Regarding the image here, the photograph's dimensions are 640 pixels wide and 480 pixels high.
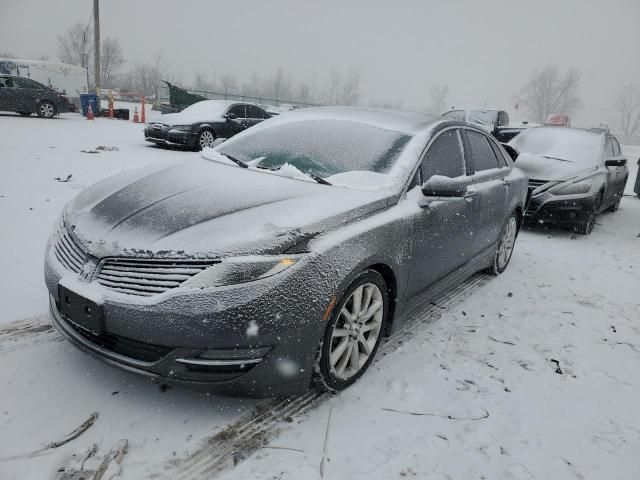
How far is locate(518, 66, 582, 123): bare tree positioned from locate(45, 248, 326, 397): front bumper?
108m

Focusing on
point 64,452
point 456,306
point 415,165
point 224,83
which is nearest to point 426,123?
point 415,165

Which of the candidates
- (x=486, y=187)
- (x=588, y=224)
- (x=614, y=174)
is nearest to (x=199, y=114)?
(x=588, y=224)

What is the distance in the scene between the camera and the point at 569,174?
6.90m

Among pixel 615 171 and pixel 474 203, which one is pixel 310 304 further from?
pixel 615 171

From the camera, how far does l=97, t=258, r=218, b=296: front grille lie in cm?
200

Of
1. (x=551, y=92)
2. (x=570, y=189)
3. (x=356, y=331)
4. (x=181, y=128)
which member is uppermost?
(x=551, y=92)

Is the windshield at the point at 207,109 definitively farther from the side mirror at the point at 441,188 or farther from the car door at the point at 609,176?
the side mirror at the point at 441,188

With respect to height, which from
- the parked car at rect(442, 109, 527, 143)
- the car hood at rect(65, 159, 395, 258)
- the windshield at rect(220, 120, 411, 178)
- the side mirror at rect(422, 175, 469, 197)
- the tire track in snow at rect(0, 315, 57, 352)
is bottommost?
the tire track in snow at rect(0, 315, 57, 352)

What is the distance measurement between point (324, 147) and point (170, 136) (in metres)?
9.01

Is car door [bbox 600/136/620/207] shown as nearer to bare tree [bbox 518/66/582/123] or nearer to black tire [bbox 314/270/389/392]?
black tire [bbox 314/270/389/392]

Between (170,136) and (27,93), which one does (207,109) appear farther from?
(27,93)

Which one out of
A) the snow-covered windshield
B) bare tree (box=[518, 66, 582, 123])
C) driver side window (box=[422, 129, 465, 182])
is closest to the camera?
driver side window (box=[422, 129, 465, 182])

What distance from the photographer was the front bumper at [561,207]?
6.70m

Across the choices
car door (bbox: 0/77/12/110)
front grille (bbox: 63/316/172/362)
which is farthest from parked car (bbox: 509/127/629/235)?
car door (bbox: 0/77/12/110)
